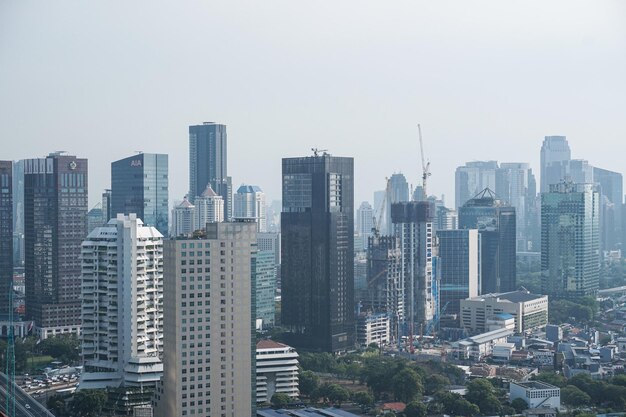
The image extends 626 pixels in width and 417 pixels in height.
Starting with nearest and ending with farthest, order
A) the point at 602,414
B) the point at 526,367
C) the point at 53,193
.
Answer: the point at 602,414 → the point at 526,367 → the point at 53,193

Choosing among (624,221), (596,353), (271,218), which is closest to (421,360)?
(596,353)

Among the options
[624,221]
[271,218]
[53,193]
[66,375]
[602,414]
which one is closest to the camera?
[602,414]

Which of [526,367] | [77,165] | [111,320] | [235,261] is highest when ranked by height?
[77,165]

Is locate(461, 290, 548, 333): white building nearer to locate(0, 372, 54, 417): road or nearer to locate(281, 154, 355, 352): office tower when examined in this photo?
locate(281, 154, 355, 352): office tower

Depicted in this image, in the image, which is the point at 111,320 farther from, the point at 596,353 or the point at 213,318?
the point at 596,353

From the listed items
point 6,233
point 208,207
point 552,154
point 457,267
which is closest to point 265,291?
point 457,267
